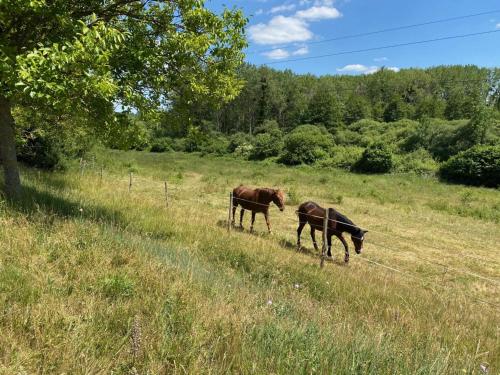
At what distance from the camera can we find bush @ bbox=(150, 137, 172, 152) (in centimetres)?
7528

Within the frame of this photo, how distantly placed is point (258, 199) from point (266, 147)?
50072mm

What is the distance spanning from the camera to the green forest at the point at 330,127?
9805 mm

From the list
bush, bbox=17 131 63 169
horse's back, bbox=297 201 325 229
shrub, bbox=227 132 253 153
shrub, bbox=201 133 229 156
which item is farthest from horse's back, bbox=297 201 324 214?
shrub, bbox=227 132 253 153

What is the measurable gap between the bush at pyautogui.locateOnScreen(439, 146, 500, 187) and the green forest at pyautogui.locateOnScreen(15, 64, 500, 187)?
0.09m

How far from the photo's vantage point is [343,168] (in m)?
49.9

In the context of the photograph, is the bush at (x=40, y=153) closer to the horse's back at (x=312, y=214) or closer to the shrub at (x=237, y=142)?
the horse's back at (x=312, y=214)

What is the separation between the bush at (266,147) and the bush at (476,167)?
1053 inches

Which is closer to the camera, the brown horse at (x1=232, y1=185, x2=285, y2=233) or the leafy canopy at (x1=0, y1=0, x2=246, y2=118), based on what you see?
the leafy canopy at (x1=0, y1=0, x2=246, y2=118)

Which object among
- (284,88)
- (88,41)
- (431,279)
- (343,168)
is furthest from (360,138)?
(88,41)

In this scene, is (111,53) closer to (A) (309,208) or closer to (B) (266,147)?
(A) (309,208)

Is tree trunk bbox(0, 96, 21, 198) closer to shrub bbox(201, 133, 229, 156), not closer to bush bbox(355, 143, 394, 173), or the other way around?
bush bbox(355, 143, 394, 173)

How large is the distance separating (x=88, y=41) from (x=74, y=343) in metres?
4.27

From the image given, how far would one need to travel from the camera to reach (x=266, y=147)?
207ft

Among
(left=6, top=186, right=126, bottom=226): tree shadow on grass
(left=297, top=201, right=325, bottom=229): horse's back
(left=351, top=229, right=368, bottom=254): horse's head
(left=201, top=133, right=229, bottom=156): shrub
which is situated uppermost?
(left=201, top=133, right=229, bottom=156): shrub
